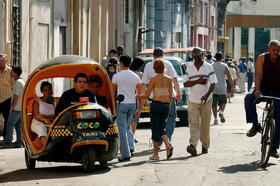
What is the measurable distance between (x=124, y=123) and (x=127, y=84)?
0.62 meters

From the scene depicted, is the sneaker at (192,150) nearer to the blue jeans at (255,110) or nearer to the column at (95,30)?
the blue jeans at (255,110)

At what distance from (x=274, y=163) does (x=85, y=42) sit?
63.5 ft

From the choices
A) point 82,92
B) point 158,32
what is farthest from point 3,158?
point 158,32

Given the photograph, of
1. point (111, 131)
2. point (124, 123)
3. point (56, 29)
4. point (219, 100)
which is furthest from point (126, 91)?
point (56, 29)

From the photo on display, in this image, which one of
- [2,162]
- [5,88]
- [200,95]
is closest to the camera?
[2,162]

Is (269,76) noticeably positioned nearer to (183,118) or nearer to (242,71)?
(183,118)

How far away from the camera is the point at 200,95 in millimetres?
18641

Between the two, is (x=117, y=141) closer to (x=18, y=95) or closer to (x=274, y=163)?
(x=274, y=163)

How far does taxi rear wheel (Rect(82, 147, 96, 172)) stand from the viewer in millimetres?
15453

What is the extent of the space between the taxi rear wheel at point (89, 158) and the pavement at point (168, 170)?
0.13 metres

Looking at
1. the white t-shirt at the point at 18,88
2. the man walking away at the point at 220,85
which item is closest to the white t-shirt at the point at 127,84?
the white t-shirt at the point at 18,88

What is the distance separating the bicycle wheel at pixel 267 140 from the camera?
53.1 ft

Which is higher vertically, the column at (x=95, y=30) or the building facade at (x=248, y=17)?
the column at (x=95, y=30)

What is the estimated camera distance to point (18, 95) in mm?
21078
